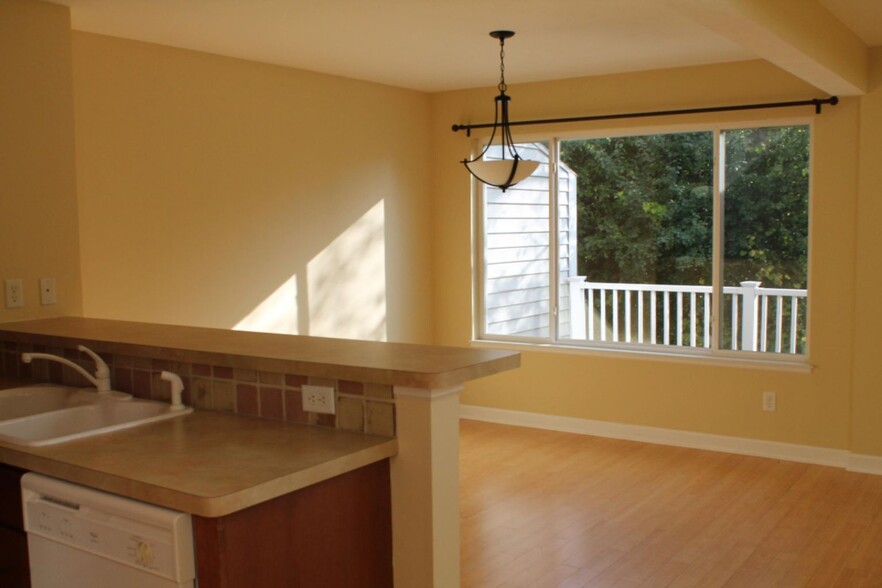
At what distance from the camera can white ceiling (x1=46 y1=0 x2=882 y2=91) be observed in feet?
12.5

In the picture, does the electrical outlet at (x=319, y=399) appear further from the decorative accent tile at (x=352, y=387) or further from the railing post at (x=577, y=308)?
the railing post at (x=577, y=308)

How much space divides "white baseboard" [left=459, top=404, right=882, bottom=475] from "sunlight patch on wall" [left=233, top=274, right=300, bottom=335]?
188cm

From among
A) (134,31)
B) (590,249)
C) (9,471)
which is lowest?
(9,471)

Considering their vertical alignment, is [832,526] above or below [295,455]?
below

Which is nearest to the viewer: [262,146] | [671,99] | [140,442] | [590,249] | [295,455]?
[295,455]

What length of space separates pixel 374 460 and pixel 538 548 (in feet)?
6.86

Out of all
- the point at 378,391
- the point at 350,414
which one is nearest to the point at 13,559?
the point at 350,414

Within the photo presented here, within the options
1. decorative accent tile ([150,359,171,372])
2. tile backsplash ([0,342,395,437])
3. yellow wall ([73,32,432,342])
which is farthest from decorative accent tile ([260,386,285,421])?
yellow wall ([73,32,432,342])

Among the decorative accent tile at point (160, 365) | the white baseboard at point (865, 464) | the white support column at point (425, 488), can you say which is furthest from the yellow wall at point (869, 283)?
the decorative accent tile at point (160, 365)

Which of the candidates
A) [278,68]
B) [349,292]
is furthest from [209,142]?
[349,292]

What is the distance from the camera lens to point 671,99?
5574 mm

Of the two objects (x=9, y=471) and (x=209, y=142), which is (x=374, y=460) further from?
(x=209, y=142)

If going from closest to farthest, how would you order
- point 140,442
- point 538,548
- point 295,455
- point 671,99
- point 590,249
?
→ 1. point 295,455
2. point 140,442
3. point 538,548
4. point 671,99
5. point 590,249

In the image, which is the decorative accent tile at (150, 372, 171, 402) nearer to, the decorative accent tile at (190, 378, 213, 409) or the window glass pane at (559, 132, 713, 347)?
the decorative accent tile at (190, 378, 213, 409)
